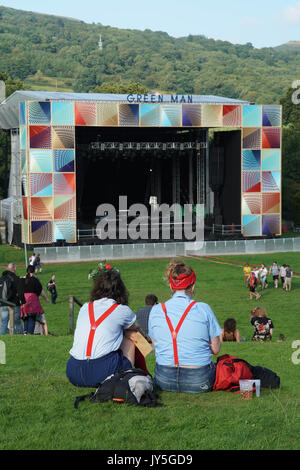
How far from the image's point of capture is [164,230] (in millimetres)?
45875

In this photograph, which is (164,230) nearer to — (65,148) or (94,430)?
(65,148)

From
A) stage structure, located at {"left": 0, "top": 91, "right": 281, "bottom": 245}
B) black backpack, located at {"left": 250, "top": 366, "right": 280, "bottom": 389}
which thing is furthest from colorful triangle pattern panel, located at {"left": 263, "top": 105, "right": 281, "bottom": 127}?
black backpack, located at {"left": 250, "top": 366, "right": 280, "bottom": 389}

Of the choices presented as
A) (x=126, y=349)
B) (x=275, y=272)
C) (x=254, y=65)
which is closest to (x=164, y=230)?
(x=275, y=272)

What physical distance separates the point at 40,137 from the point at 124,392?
37.4 metres

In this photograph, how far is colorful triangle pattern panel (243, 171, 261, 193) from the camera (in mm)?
46750

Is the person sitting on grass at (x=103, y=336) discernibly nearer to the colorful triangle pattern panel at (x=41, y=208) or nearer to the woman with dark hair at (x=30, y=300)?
the woman with dark hair at (x=30, y=300)

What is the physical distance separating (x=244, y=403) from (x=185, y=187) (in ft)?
147

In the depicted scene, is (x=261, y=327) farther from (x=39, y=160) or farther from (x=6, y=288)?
(x=39, y=160)

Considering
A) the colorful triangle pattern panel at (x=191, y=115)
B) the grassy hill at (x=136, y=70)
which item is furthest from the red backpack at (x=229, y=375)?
the grassy hill at (x=136, y=70)

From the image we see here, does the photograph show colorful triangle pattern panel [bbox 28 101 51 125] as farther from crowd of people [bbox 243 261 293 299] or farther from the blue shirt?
the blue shirt

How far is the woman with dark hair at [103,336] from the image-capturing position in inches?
265

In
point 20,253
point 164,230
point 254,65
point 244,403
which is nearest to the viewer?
point 244,403

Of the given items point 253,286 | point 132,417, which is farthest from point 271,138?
point 132,417

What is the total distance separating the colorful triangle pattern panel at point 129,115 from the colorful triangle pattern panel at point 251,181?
7.87 m
